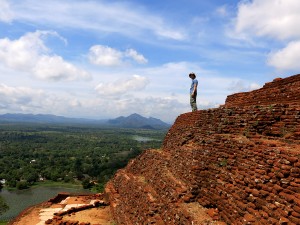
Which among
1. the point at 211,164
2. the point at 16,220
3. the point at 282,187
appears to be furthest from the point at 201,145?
the point at 16,220

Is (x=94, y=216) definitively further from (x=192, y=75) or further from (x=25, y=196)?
(x=25, y=196)

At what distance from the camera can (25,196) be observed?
4703cm

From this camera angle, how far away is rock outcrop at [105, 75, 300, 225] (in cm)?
625

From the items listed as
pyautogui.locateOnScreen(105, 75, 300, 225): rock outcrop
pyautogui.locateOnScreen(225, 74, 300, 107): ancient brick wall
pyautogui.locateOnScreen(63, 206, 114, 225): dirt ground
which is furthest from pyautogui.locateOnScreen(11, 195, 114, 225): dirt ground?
pyautogui.locateOnScreen(225, 74, 300, 107): ancient brick wall

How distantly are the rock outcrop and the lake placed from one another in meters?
31.7

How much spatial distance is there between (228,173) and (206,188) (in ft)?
2.89

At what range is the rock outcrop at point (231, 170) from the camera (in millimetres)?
6254

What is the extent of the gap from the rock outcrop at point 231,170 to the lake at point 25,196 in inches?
1247

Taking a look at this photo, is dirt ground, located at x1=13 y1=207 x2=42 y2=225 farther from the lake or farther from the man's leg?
the lake

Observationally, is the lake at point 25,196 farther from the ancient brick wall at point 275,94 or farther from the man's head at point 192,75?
the ancient brick wall at point 275,94

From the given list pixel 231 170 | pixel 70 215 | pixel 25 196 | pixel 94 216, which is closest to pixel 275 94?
pixel 231 170

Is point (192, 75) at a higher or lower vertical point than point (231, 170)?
higher

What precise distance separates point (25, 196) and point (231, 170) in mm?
45377

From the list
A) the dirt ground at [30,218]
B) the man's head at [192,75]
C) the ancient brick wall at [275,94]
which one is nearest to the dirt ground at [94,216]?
the dirt ground at [30,218]
